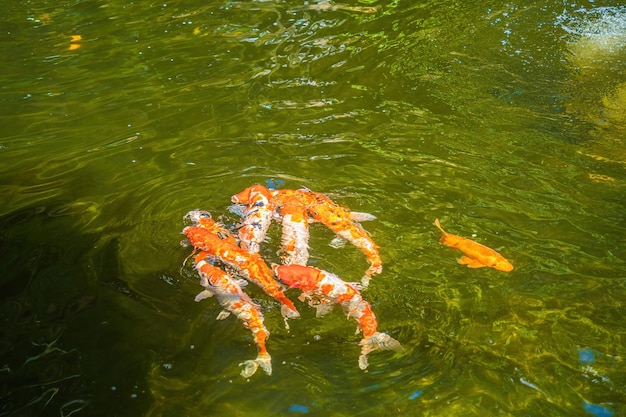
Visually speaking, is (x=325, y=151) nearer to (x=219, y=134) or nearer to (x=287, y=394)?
(x=219, y=134)

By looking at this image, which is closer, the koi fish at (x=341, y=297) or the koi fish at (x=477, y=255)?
the koi fish at (x=341, y=297)

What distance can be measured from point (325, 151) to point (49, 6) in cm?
735

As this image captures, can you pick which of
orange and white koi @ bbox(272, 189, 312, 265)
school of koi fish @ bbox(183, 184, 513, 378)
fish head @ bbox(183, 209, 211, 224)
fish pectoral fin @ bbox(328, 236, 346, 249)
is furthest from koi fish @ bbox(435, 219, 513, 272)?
fish head @ bbox(183, 209, 211, 224)

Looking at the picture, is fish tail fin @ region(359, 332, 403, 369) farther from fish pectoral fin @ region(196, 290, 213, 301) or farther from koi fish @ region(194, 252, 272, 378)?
fish pectoral fin @ region(196, 290, 213, 301)

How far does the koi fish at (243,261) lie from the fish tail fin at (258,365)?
1.25 ft

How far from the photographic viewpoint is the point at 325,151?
7.14m

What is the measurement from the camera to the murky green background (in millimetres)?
4426

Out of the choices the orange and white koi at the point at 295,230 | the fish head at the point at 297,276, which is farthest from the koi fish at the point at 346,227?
the fish head at the point at 297,276

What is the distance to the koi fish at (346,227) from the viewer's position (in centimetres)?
519

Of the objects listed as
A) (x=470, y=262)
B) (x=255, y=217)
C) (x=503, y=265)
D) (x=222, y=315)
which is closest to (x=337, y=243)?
A: (x=255, y=217)

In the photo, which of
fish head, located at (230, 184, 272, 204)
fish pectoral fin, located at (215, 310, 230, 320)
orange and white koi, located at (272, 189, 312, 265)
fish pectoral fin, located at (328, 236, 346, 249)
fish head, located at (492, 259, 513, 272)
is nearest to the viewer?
fish pectoral fin, located at (215, 310, 230, 320)

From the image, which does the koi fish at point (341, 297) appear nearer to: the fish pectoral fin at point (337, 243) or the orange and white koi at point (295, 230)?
the orange and white koi at point (295, 230)

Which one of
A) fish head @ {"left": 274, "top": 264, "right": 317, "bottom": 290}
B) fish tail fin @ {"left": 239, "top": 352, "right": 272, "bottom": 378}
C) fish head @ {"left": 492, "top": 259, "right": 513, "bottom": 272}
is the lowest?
fish tail fin @ {"left": 239, "top": 352, "right": 272, "bottom": 378}

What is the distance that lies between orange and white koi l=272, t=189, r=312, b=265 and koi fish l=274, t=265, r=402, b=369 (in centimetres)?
53
